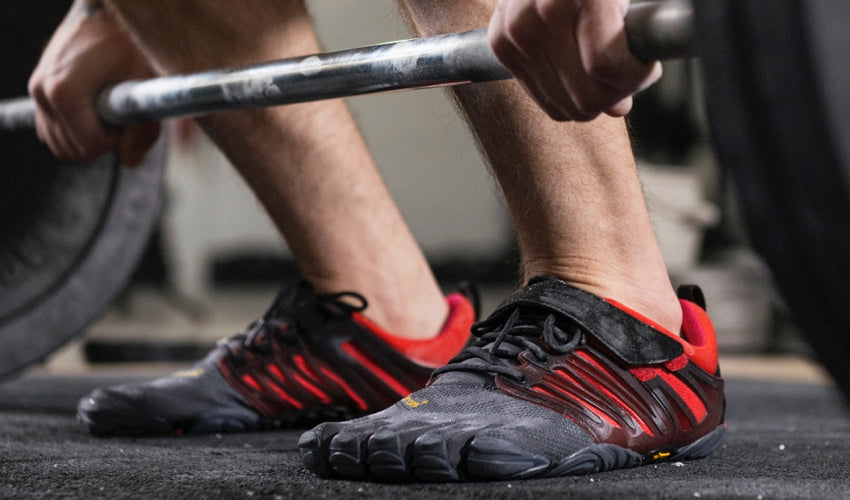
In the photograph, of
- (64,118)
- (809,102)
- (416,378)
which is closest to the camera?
(809,102)

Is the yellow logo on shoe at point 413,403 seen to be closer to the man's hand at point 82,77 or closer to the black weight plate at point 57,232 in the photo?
the man's hand at point 82,77

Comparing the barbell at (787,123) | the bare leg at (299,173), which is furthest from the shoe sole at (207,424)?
the barbell at (787,123)

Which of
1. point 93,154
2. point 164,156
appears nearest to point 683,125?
point 164,156

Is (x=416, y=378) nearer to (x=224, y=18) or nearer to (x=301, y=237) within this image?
(x=301, y=237)

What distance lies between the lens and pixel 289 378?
88 cm

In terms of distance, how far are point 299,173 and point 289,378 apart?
0.68ft

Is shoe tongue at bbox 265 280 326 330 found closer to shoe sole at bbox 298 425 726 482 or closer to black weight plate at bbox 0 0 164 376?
shoe sole at bbox 298 425 726 482

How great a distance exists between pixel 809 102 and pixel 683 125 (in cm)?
316

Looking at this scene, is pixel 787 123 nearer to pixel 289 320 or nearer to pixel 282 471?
pixel 282 471

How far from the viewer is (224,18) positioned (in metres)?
0.90

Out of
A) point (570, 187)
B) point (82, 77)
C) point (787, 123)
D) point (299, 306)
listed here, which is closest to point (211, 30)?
point (82, 77)

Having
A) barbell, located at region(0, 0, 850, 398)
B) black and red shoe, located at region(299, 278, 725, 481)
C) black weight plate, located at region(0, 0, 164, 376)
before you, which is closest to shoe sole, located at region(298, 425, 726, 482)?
black and red shoe, located at region(299, 278, 725, 481)

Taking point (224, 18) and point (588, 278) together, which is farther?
point (224, 18)

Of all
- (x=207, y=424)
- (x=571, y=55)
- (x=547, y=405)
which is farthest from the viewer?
(x=207, y=424)
